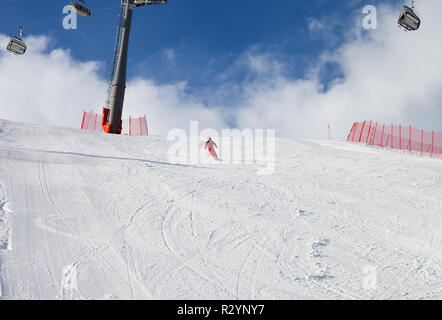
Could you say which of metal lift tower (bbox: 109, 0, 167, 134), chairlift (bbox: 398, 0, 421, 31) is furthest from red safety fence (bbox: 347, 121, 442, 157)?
metal lift tower (bbox: 109, 0, 167, 134)

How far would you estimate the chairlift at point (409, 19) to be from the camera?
1313 centimetres

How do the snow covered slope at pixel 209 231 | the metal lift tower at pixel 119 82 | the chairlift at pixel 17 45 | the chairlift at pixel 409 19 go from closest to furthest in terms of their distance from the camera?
the snow covered slope at pixel 209 231 → the chairlift at pixel 409 19 → the chairlift at pixel 17 45 → the metal lift tower at pixel 119 82

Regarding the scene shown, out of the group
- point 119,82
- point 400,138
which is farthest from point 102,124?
point 400,138

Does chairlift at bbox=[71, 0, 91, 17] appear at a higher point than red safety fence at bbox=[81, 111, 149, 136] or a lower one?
higher

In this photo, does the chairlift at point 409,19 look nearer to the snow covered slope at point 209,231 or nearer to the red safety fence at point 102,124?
the snow covered slope at point 209,231

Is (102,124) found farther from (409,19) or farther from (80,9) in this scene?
(409,19)

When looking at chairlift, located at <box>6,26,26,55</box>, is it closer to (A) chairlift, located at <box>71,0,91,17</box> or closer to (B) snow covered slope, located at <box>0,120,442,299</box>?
(A) chairlift, located at <box>71,0,91,17</box>

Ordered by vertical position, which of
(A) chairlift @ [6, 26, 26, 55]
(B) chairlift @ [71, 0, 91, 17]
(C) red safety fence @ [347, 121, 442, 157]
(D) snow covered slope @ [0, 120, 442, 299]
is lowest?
(D) snow covered slope @ [0, 120, 442, 299]

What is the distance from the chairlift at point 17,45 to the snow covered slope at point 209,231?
8.80 metres

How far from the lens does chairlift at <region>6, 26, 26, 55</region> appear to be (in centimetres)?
1794

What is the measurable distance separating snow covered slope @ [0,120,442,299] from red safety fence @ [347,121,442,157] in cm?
926

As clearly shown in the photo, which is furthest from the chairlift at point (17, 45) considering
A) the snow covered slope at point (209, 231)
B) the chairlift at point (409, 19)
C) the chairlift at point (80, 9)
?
the chairlift at point (409, 19)
